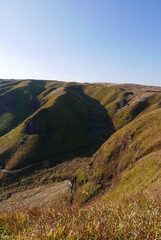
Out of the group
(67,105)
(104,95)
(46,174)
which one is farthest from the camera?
(104,95)

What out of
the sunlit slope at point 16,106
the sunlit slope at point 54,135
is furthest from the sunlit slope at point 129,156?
the sunlit slope at point 16,106

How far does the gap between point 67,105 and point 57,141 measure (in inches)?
1513

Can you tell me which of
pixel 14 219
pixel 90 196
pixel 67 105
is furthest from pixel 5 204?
pixel 67 105

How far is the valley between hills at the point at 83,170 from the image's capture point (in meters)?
6.77

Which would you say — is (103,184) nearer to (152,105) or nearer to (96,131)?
(96,131)

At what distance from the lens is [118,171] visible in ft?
160

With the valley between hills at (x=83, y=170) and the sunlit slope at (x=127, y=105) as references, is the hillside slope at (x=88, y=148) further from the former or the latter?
the valley between hills at (x=83, y=170)

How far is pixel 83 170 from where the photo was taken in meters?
65.1

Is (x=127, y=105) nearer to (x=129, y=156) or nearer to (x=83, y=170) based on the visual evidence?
(x=83, y=170)

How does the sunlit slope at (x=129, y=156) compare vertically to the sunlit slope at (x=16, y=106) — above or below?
above

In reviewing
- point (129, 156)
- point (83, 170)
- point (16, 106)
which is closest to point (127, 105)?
point (83, 170)

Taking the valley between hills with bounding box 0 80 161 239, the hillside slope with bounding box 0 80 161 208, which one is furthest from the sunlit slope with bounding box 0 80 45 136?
the hillside slope with bounding box 0 80 161 208

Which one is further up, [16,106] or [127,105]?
[127,105]

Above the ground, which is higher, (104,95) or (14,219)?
(14,219)
